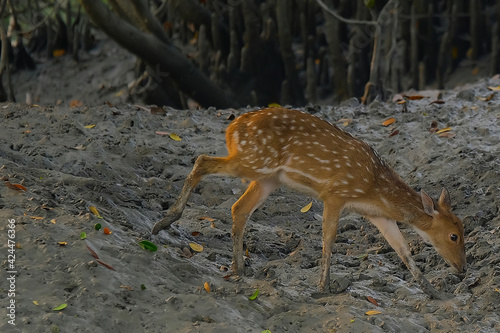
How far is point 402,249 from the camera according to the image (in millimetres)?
6184

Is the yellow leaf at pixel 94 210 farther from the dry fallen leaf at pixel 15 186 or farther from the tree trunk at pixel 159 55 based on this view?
the tree trunk at pixel 159 55

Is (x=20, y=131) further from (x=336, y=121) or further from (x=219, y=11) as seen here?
(x=219, y=11)

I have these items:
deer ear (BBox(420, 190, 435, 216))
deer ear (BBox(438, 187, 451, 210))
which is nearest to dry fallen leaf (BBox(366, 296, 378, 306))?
deer ear (BBox(420, 190, 435, 216))

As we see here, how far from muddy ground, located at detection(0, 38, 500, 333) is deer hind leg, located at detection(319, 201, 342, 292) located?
0.31 ft

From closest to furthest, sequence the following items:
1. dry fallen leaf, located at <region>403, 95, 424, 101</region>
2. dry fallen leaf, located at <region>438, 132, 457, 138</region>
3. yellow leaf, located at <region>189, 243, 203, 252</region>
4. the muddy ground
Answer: the muddy ground → yellow leaf, located at <region>189, 243, 203, 252</region> → dry fallen leaf, located at <region>438, 132, 457, 138</region> → dry fallen leaf, located at <region>403, 95, 424, 101</region>

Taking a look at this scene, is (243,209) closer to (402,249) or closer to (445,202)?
(402,249)

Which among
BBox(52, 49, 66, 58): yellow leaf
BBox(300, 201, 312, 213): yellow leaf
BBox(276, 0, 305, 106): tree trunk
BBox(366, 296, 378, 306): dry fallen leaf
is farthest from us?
BBox(52, 49, 66, 58): yellow leaf

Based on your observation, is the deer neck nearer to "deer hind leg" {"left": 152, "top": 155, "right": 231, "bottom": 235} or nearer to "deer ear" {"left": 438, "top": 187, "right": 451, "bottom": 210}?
"deer ear" {"left": 438, "top": 187, "right": 451, "bottom": 210}

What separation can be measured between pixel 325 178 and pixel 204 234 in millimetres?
1189

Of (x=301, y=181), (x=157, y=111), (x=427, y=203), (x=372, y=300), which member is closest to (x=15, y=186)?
(x=301, y=181)

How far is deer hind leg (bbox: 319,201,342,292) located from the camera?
586 centimetres

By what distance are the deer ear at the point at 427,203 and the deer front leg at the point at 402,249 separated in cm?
27

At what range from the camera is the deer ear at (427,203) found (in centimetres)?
607

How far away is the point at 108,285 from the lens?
505 cm
